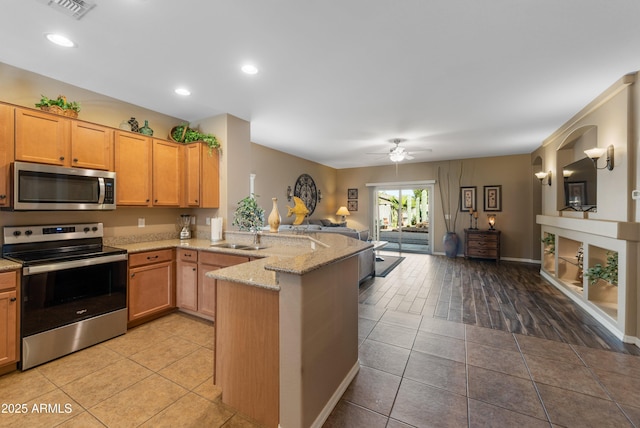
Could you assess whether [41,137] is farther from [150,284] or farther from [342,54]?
[342,54]

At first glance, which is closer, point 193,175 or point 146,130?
point 146,130

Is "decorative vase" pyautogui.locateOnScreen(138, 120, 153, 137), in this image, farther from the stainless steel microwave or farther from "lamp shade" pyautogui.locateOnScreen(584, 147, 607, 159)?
"lamp shade" pyautogui.locateOnScreen(584, 147, 607, 159)

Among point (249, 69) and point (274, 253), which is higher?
point (249, 69)

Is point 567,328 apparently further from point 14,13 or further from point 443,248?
point 14,13

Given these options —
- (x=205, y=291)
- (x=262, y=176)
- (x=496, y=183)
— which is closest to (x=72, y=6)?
(x=205, y=291)

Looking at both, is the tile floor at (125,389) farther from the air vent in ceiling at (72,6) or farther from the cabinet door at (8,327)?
the air vent in ceiling at (72,6)

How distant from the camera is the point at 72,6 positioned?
1.76m

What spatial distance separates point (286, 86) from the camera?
2.94 meters

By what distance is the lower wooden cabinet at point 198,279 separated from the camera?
9.75 ft

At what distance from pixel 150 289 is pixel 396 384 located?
9.00 feet

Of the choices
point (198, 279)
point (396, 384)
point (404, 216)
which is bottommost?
point (396, 384)

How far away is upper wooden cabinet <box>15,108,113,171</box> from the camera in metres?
2.34

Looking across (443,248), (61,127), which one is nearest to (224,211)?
(61,127)

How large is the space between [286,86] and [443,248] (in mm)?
6292
